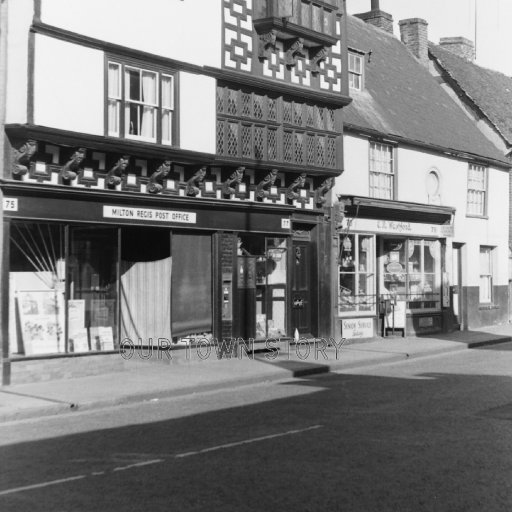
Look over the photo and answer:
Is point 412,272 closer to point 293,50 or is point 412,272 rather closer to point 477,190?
point 477,190

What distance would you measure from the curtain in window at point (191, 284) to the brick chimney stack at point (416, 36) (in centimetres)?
1719

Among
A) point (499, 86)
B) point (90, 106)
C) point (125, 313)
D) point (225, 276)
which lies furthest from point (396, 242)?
point (499, 86)

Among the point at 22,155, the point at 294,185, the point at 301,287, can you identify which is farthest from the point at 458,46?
the point at 22,155

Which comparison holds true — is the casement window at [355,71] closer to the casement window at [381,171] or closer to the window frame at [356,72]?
the window frame at [356,72]

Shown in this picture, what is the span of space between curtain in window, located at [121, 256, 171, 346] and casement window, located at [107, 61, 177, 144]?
277 centimetres

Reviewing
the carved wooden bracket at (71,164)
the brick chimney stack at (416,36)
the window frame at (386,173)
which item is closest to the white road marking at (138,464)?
the carved wooden bracket at (71,164)

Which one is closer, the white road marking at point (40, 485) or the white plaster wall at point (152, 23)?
the white road marking at point (40, 485)

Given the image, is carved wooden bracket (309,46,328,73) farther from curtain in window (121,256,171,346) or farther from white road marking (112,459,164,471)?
white road marking (112,459,164,471)

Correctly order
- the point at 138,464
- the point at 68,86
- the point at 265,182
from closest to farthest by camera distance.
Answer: the point at 138,464, the point at 68,86, the point at 265,182

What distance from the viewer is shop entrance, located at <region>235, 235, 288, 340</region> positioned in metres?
20.3

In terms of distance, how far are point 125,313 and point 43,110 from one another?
5.11 m

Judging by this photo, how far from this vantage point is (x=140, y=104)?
17344 millimetres

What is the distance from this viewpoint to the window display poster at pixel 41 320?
15.8 meters

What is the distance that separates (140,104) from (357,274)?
907 centimetres
